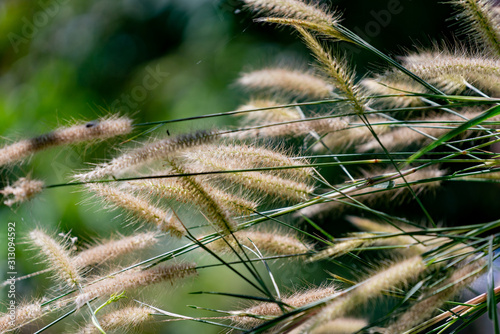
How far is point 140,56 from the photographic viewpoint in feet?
6.14

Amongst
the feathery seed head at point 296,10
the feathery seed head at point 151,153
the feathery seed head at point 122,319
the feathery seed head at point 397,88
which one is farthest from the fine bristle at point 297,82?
the feathery seed head at point 122,319

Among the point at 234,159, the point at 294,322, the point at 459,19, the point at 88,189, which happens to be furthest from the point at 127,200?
the point at 459,19

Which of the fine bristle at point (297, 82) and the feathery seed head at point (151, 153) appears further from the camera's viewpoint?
the fine bristle at point (297, 82)

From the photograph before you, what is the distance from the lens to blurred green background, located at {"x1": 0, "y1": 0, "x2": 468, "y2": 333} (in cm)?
152

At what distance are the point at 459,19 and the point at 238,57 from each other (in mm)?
1204

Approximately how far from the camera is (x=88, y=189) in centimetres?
58

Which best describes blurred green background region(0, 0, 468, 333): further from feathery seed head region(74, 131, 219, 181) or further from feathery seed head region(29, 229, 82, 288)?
feathery seed head region(74, 131, 219, 181)

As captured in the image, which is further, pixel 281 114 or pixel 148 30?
pixel 148 30

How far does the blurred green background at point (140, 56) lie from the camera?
59.7 inches

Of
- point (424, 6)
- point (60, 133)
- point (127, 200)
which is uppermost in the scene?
point (424, 6)

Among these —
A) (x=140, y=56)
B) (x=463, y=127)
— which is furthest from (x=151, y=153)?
(x=140, y=56)

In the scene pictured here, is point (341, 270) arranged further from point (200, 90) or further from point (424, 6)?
point (424, 6)

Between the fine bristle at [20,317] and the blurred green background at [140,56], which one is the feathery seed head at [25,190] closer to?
the fine bristle at [20,317]

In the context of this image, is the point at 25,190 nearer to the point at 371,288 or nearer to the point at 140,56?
the point at 371,288
